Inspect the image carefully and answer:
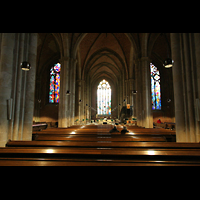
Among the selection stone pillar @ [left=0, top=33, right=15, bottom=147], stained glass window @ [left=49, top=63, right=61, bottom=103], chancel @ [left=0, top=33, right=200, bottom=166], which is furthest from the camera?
stained glass window @ [left=49, top=63, right=61, bottom=103]

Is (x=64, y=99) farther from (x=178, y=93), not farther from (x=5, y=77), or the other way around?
(x=178, y=93)

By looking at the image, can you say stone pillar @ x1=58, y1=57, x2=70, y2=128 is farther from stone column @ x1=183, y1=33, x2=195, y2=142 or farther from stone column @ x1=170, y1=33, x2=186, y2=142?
stone column @ x1=183, y1=33, x2=195, y2=142

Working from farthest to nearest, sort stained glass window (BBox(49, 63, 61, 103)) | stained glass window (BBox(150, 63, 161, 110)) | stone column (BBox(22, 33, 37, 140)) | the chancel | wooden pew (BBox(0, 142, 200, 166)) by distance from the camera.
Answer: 1. stained glass window (BBox(49, 63, 61, 103))
2. stained glass window (BBox(150, 63, 161, 110))
3. stone column (BBox(22, 33, 37, 140))
4. the chancel
5. wooden pew (BBox(0, 142, 200, 166))

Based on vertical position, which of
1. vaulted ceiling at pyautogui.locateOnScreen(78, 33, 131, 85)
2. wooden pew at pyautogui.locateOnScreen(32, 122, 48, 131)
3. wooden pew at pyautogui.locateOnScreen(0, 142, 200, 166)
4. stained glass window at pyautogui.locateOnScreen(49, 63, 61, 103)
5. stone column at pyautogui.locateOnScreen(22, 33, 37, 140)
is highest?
vaulted ceiling at pyautogui.locateOnScreen(78, 33, 131, 85)

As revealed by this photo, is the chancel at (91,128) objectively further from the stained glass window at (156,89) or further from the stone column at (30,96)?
the stained glass window at (156,89)

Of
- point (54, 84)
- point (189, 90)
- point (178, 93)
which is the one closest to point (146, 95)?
point (178, 93)

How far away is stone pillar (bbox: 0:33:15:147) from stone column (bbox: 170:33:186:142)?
5.88m

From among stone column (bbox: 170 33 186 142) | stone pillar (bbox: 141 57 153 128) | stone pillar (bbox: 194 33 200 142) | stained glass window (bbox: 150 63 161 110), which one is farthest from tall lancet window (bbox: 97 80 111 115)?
stone pillar (bbox: 194 33 200 142)

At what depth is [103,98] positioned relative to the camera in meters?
35.2

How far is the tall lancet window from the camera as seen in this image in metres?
34.9

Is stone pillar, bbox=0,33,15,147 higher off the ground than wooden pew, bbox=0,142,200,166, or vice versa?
stone pillar, bbox=0,33,15,147

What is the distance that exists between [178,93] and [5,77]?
6.12 m
